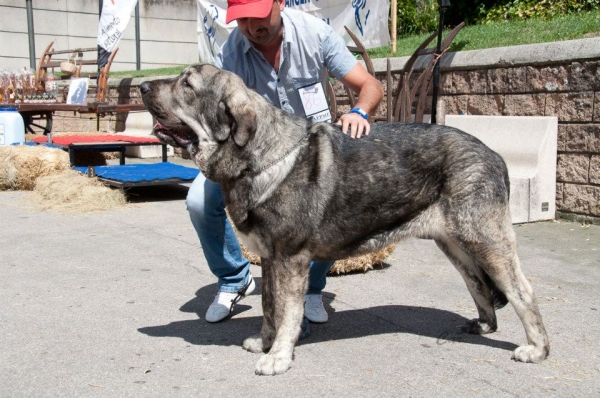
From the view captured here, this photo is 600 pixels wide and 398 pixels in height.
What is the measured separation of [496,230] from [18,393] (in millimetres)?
2580

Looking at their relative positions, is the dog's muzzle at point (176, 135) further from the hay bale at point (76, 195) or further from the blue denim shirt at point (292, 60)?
the hay bale at point (76, 195)

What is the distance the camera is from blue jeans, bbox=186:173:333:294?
4297mm

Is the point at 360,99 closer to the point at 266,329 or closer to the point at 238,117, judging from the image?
the point at 238,117

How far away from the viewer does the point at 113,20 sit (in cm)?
1477

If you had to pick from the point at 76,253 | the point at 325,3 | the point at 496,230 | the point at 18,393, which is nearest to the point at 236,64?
the point at 496,230

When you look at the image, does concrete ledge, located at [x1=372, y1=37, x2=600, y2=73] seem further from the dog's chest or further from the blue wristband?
the dog's chest

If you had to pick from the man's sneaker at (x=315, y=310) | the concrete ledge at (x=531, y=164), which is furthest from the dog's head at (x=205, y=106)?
the concrete ledge at (x=531, y=164)

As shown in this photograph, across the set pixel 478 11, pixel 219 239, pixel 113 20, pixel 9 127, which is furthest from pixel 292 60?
pixel 113 20

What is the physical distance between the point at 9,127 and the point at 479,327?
957cm

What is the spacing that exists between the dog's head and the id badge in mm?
708

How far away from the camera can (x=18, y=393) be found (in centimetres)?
338

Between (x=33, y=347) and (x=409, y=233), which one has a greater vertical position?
(x=409, y=233)

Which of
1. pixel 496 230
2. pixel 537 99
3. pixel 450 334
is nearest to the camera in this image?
pixel 496 230

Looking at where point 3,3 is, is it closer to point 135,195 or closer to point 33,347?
point 135,195
